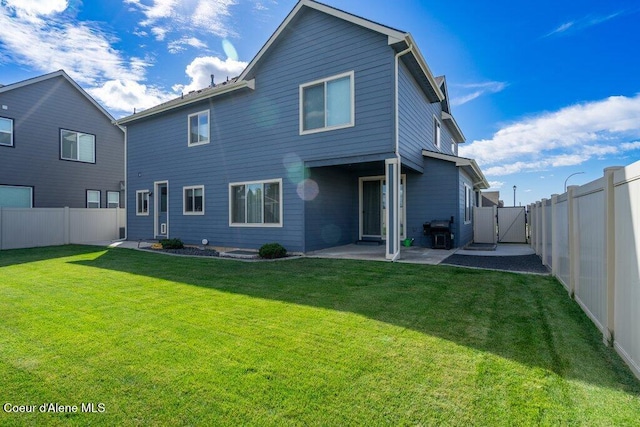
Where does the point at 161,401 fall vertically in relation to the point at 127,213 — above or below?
below

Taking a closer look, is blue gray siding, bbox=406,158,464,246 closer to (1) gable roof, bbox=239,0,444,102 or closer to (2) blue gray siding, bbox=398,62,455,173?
(2) blue gray siding, bbox=398,62,455,173

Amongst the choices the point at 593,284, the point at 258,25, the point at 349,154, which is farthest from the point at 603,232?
the point at 258,25

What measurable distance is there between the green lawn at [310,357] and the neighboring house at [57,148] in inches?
520

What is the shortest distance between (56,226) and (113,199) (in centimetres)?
479

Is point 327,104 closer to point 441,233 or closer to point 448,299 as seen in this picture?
point 441,233

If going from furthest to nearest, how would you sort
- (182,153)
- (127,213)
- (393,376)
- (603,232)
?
(127,213) < (182,153) < (603,232) < (393,376)

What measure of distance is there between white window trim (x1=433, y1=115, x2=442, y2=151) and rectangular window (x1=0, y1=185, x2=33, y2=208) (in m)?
18.7

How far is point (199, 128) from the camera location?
1286 centimetres

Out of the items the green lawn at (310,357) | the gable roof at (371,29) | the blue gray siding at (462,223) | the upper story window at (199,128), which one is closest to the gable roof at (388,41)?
the gable roof at (371,29)

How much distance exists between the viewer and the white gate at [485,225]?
14.0 metres

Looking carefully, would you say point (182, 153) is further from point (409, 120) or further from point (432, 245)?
point (432, 245)

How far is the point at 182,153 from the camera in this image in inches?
525

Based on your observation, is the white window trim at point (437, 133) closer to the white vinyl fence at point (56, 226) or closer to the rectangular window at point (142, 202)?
the rectangular window at point (142, 202)

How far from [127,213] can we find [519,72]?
18.7m
